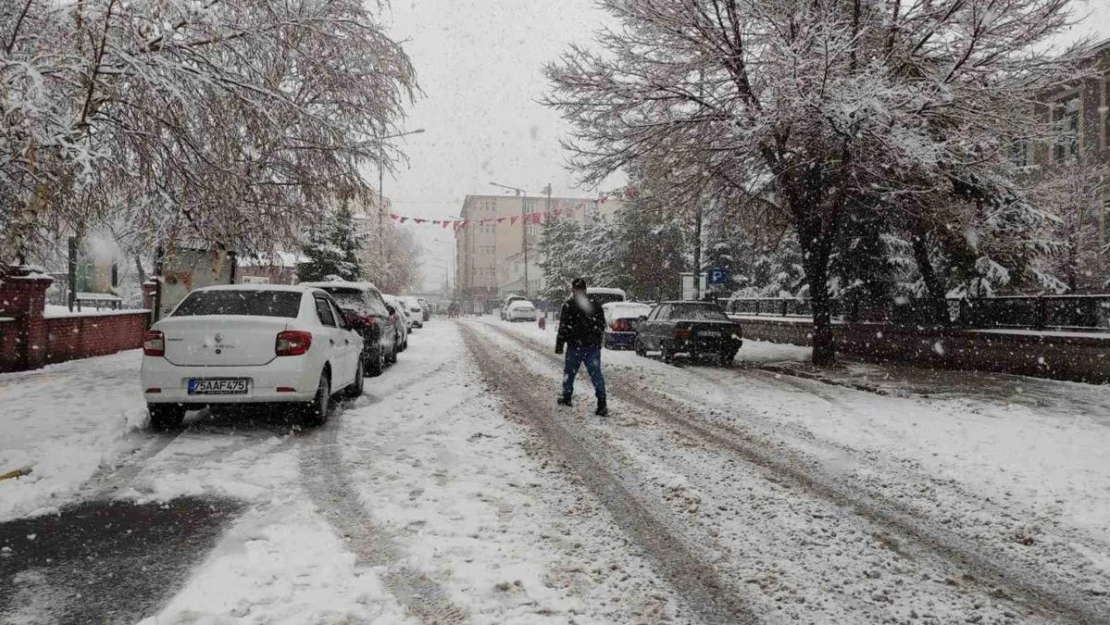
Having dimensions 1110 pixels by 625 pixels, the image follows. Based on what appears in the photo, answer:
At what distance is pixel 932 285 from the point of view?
1633 centimetres

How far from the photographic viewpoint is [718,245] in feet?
116

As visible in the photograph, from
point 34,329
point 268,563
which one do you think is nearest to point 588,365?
point 268,563

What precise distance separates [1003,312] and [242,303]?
14.7 meters

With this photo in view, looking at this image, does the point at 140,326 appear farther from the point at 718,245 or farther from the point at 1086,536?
the point at 718,245

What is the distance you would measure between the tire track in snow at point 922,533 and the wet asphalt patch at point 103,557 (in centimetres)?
442

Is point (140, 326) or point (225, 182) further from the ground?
point (225, 182)

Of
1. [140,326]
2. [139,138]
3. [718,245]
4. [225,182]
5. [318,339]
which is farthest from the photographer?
[718,245]

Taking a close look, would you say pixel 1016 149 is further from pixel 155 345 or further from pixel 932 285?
pixel 155 345

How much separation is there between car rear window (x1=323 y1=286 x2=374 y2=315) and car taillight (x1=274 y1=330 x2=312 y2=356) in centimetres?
540

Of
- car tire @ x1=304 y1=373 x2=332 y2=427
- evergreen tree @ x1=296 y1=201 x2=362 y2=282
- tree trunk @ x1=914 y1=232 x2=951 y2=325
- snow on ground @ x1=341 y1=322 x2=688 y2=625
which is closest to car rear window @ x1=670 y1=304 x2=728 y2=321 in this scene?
tree trunk @ x1=914 y1=232 x2=951 y2=325

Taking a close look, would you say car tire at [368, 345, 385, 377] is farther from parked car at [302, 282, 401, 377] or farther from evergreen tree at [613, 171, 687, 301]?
evergreen tree at [613, 171, 687, 301]

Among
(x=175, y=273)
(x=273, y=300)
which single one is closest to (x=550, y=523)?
(x=273, y=300)

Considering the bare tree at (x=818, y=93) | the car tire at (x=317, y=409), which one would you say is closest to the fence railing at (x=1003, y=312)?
the bare tree at (x=818, y=93)

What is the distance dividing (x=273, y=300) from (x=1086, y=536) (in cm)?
763
